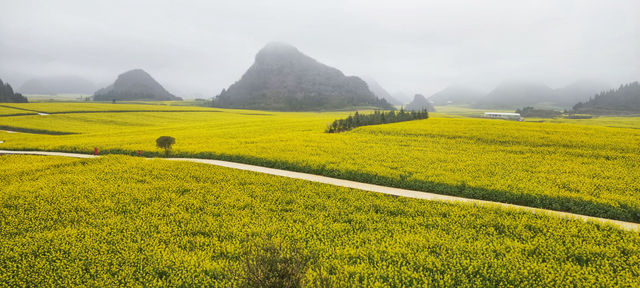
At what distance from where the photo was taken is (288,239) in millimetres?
9578

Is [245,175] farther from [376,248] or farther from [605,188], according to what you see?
[605,188]

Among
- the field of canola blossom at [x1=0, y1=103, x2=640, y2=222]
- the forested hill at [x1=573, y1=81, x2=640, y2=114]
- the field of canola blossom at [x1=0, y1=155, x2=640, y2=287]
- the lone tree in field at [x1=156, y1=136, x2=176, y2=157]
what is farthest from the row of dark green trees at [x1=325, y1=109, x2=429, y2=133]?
the forested hill at [x1=573, y1=81, x2=640, y2=114]

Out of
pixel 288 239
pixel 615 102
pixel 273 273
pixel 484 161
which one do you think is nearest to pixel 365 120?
pixel 484 161

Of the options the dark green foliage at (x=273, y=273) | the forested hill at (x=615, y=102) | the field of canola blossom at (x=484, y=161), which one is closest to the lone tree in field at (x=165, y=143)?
the field of canola blossom at (x=484, y=161)

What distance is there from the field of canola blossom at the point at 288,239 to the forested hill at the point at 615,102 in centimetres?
17899

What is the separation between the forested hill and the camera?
14162 centimetres

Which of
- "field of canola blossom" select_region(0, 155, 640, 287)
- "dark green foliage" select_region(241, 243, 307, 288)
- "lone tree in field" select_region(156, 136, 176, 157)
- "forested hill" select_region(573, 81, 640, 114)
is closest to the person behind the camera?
"dark green foliage" select_region(241, 243, 307, 288)

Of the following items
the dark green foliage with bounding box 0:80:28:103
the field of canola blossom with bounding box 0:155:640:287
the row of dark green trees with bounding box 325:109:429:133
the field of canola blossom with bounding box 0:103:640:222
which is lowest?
the field of canola blossom with bounding box 0:155:640:287

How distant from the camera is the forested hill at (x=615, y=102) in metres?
142

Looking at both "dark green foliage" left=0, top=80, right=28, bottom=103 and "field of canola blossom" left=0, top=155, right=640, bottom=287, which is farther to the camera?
"dark green foliage" left=0, top=80, right=28, bottom=103

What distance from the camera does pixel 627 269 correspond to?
319 inches

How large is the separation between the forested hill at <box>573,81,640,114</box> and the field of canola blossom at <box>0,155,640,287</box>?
179 m

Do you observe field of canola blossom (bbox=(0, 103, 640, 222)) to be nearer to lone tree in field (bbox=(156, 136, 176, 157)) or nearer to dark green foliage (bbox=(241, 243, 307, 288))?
lone tree in field (bbox=(156, 136, 176, 157))

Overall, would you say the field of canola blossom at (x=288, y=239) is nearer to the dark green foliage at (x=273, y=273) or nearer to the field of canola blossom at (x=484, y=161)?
the dark green foliage at (x=273, y=273)
